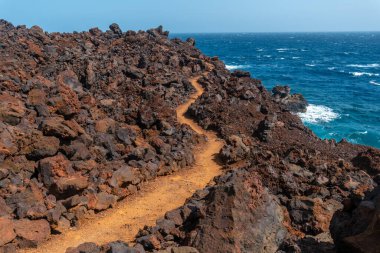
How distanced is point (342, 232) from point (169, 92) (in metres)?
25.4

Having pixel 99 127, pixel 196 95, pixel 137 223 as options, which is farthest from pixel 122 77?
pixel 137 223

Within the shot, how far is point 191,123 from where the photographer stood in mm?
29969

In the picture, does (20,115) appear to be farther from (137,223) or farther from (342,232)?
(342,232)

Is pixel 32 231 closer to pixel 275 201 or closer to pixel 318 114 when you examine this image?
pixel 275 201

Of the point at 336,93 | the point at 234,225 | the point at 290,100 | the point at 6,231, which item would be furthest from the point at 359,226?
the point at 336,93

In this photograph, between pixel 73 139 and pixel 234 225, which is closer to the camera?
pixel 234 225

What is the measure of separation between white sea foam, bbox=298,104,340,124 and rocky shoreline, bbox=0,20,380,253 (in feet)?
39.2

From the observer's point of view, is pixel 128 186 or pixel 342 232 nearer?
pixel 342 232

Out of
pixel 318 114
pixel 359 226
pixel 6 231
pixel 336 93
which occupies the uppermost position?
pixel 359 226

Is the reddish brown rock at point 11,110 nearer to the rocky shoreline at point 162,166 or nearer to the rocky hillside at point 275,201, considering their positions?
the rocky shoreline at point 162,166

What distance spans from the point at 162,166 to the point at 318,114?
111 feet

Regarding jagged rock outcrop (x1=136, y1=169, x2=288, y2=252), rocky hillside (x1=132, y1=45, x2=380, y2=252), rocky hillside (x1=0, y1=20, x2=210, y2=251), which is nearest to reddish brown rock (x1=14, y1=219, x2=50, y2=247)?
rocky hillside (x1=0, y1=20, x2=210, y2=251)

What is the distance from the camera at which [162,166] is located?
67.3 feet

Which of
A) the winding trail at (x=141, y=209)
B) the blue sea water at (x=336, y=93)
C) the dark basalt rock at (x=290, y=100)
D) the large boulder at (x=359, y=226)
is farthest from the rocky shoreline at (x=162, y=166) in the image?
the dark basalt rock at (x=290, y=100)
